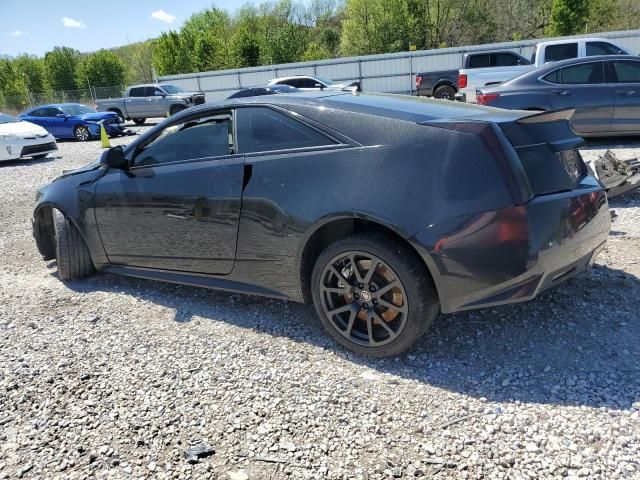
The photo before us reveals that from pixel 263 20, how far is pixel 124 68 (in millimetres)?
26455

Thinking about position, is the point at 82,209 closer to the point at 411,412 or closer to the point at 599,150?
the point at 411,412

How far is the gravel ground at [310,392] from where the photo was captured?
2.19m

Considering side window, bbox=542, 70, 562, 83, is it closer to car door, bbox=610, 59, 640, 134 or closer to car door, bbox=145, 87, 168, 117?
car door, bbox=610, 59, 640, 134

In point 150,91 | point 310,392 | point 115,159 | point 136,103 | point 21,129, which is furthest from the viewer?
point 136,103

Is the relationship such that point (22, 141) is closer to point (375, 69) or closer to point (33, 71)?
point (375, 69)

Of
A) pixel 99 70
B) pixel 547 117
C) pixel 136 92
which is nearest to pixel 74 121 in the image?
pixel 136 92

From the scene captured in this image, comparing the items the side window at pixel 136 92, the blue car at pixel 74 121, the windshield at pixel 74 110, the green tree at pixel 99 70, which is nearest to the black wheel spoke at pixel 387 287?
the blue car at pixel 74 121

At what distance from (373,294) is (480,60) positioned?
16772 millimetres

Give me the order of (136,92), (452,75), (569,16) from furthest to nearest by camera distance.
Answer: (569,16) → (136,92) → (452,75)

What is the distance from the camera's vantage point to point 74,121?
691 inches

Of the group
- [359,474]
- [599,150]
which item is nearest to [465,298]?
[359,474]

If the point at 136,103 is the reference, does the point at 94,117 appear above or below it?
below

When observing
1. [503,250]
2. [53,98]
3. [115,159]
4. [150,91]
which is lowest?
[503,250]

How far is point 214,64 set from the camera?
44688mm
